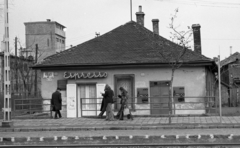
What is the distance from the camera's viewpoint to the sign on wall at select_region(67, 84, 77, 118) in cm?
2605

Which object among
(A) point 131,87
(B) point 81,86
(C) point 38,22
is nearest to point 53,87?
(B) point 81,86

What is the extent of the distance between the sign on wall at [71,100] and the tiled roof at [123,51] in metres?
1.49

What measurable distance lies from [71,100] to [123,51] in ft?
15.8

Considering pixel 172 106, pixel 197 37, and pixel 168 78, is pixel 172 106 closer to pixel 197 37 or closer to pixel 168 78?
pixel 168 78

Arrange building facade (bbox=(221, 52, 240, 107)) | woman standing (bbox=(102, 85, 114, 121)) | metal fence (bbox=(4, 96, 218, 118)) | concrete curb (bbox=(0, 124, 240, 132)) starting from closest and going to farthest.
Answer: concrete curb (bbox=(0, 124, 240, 132)) → woman standing (bbox=(102, 85, 114, 121)) → metal fence (bbox=(4, 96, 218, 118)) → building facade (bbox=(221, 52, 240, 107))

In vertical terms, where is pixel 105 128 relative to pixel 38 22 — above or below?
below

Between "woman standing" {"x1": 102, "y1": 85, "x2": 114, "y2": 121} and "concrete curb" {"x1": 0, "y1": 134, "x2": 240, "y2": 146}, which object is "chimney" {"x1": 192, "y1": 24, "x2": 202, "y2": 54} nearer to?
"woman standing" {"x1": 102, "y1": 85, "x2": 114, "y2": 121}

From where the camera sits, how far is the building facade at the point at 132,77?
26094mm

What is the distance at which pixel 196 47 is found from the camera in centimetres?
3247

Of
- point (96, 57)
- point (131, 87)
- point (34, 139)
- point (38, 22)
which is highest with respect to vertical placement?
point (38, 22)

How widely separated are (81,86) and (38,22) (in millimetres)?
68150

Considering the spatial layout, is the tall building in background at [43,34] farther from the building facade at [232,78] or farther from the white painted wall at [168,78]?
the white painted wall at [168,78]

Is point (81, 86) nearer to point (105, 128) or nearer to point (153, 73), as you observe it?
point (153, 73)

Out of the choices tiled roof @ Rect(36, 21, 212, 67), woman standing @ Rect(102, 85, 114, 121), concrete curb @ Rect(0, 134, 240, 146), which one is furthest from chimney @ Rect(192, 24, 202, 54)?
concrete curb @ Rect(0, 134, 240, 146)
